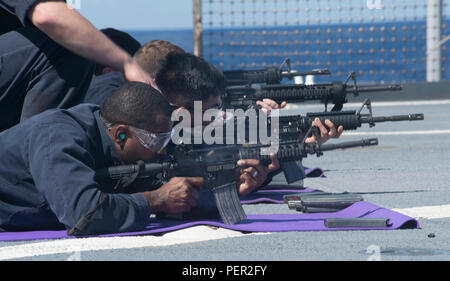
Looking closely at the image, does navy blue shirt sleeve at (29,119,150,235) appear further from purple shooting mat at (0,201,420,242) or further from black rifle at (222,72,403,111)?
black rifle at (222,72,403,111)

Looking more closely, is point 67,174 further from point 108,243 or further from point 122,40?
point 122,40

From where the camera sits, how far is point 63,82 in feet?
17.5

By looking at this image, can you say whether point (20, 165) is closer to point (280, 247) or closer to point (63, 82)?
point (63, 82)

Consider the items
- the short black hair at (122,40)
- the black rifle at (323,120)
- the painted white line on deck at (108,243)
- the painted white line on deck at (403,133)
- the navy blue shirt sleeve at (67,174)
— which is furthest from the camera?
the painted white line on deck at (403,133)

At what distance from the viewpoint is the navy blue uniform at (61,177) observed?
446 centimetres

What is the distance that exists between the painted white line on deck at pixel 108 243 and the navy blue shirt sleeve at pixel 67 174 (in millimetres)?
109

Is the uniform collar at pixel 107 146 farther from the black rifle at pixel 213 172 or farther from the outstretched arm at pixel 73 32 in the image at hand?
Result: the outstretched arm at pixel 73 32

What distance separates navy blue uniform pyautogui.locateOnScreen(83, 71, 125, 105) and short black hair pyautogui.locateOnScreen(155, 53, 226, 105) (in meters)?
0.27


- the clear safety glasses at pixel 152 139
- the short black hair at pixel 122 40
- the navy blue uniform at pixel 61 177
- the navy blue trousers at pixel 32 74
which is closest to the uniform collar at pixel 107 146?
the navy blue uniform at pixel 61 177

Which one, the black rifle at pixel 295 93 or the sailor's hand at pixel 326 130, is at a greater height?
the black rifle at pixel 295 93
